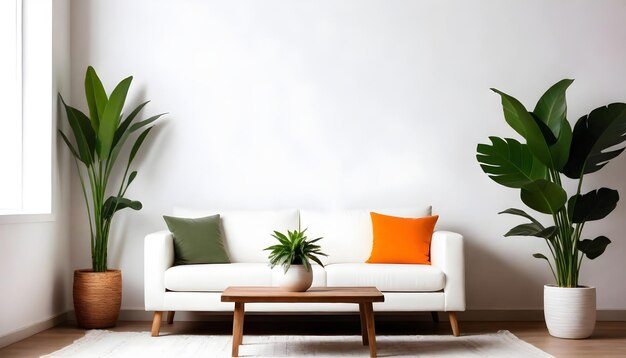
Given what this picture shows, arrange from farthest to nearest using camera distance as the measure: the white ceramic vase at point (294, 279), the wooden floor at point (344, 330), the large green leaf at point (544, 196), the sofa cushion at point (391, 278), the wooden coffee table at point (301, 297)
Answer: the sofa cushion at point (391, 278), the large green leaf at point (544, 196), the wooden floor at point (344, 330), the white ceramic vase at point (294, 279), the wooden coffee table at point (301, 297)

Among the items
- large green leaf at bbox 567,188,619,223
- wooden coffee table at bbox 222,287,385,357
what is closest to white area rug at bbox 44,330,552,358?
wooden coffee table at bbox 222,287,385,357

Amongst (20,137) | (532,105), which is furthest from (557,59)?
(20,137)

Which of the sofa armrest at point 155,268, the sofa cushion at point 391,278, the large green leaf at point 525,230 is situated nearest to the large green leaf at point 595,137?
the large green leaf at point 525,230

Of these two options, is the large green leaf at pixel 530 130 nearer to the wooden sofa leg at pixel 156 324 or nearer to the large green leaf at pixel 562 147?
the large green leaf at pixel 562 147

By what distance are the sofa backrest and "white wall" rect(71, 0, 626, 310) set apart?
0.29 metres

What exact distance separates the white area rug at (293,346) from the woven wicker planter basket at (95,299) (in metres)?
0.20

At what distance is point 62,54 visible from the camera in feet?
17.9

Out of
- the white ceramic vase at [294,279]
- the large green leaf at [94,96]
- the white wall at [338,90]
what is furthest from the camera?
the white wall at [338,90]

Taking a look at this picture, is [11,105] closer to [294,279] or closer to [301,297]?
[294,279]

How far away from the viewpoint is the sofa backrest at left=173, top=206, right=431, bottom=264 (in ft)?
17.0

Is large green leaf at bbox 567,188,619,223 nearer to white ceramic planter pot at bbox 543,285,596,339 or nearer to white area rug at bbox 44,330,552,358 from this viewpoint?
white ceramic planter pot at bbox 543,285,596,339

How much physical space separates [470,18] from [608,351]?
270 cm

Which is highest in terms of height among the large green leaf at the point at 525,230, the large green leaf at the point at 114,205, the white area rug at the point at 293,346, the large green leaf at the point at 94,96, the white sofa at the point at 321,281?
the large green leaf at the point at 94,96

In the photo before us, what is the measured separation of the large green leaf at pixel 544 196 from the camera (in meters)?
4.52
